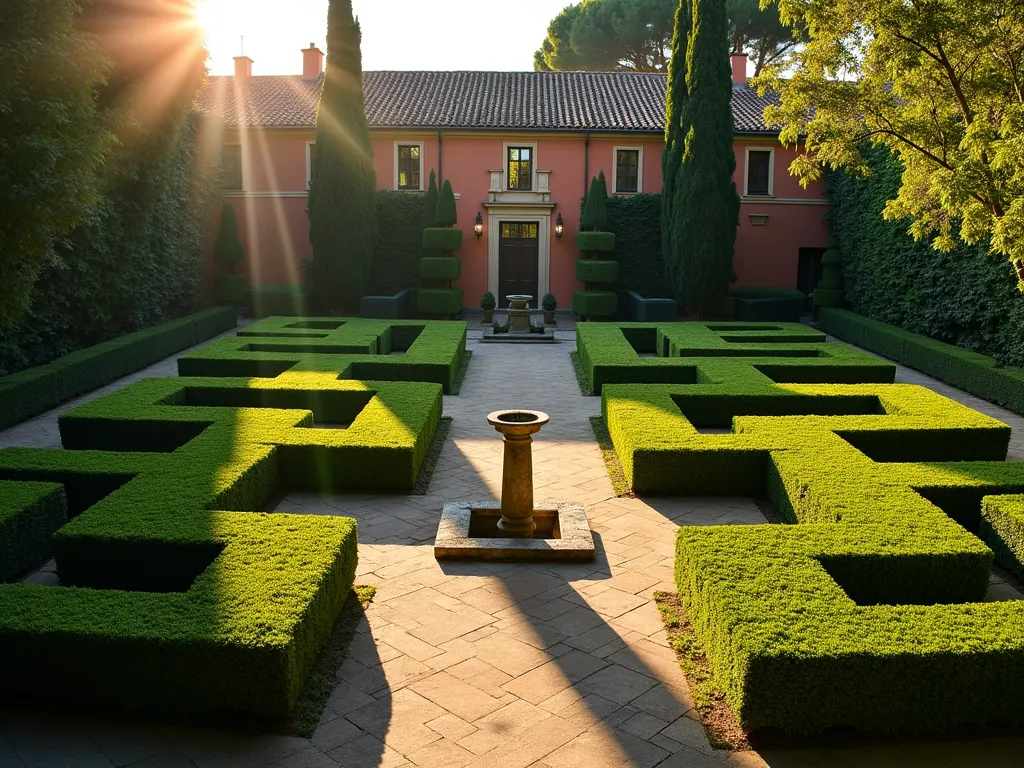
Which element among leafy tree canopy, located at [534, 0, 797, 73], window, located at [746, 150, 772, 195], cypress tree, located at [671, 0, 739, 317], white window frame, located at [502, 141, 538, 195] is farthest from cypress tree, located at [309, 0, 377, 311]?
leafy tree canopy, located at [534, 0, 797, 73]

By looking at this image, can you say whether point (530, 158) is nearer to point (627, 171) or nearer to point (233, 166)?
point (627, 171)

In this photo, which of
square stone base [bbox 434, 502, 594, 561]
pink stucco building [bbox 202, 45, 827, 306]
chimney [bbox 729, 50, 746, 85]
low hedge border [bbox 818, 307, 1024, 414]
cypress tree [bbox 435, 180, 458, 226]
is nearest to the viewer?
square stone base [bbox 434, 502, 594, 561]

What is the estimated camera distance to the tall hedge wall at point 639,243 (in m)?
26.6

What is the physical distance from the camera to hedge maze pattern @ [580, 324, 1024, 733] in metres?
4.97

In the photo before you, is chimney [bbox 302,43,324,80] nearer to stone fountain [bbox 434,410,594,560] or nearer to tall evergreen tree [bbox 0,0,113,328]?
tall evergreen tree [bbox 0,0,113,328]

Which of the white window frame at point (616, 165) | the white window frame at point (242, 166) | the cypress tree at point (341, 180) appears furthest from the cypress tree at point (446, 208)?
the white window frame at point (242, 166)

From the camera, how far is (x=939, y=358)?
1672 cm

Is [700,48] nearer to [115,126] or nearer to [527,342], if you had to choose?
[527,342]

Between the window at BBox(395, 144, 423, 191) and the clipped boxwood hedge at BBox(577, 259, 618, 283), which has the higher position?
the window at BBox(395, 144, 423, 191)

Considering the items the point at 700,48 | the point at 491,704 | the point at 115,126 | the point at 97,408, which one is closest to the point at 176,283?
the point at 115,126

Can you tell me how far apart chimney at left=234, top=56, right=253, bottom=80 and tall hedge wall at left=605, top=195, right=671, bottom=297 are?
46.9 ft

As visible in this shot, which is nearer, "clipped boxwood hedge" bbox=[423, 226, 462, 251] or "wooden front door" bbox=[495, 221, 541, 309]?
"clipped boxwood hedge" bbox=[423, 226, 462, 251]

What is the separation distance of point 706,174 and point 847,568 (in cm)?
1847

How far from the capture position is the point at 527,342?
21578 mm
